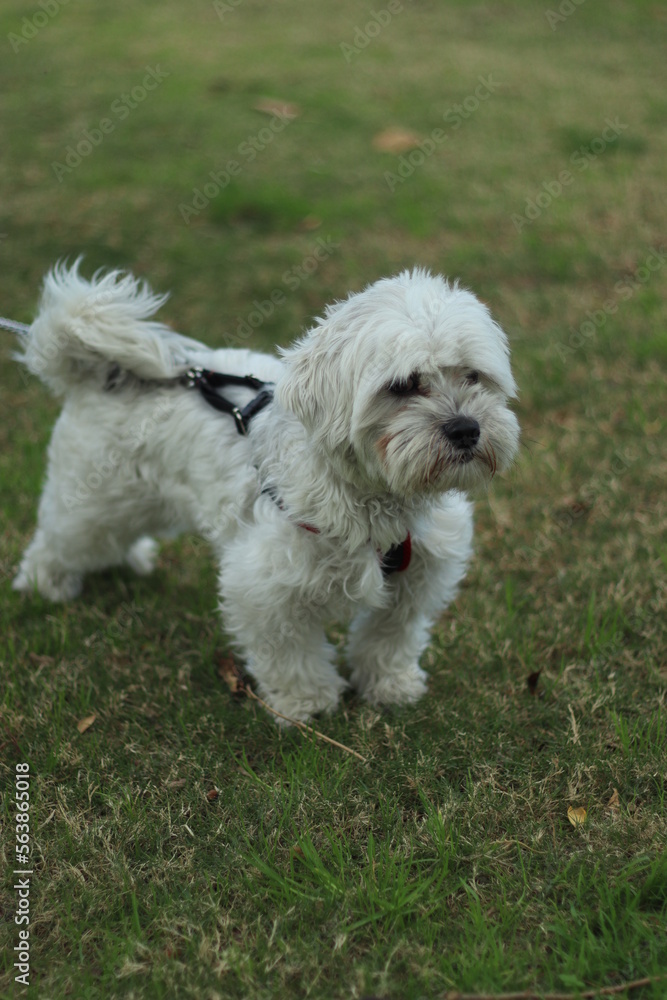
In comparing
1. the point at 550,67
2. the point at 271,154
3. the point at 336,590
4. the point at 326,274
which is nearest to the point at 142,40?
the point at 271,154

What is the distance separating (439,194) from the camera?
7059mm

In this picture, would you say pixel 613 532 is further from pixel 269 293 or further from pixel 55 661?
pixel 269 293

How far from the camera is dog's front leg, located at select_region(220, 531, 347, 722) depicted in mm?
2693

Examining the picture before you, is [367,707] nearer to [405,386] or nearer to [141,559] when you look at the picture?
[405,386]

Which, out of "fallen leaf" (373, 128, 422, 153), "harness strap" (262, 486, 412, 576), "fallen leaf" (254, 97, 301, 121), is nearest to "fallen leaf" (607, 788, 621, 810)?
"harness strap" (262, 486, 412, 576)

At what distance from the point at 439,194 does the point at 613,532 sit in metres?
4.18

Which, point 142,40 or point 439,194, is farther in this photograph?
point 142,40

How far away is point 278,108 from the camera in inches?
335

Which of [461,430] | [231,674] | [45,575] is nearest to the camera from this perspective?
[461,430]

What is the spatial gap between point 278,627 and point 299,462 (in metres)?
0.56

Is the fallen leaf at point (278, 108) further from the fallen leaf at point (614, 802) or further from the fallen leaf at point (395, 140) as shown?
the fallen leaf at point (614, 802)

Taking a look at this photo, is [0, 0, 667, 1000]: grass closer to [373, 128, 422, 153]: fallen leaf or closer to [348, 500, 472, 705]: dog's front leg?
[348, 500, 472, 705]: dog's front leg

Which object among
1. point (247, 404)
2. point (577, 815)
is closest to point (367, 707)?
point (577, 815)

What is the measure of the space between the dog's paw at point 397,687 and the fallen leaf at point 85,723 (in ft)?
3.14
